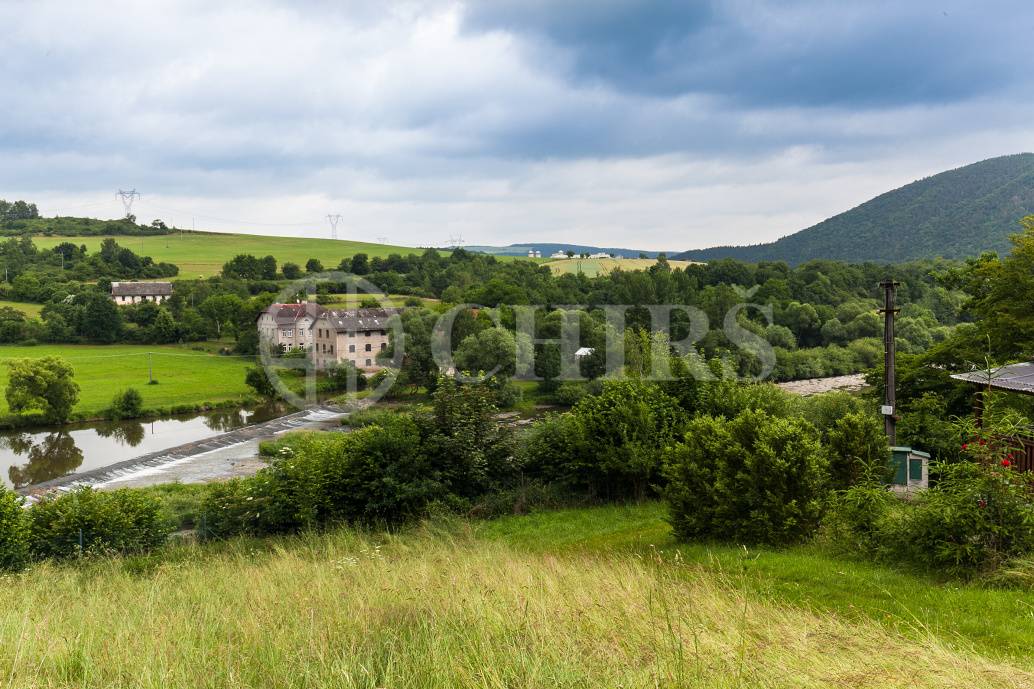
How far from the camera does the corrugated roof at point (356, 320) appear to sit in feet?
173

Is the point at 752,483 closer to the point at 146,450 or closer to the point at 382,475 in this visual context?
the point at 382,475

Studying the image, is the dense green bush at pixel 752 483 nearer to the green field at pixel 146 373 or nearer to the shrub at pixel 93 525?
the shrub at pixel 93 525

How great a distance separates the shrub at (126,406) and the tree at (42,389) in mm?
2137

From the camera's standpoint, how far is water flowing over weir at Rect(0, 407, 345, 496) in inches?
1173

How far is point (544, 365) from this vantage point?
48.6 meters

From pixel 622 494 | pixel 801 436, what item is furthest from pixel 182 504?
pixel 801 436

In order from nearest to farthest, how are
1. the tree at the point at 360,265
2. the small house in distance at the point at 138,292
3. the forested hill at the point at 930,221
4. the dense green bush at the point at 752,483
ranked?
the dense green bush at the point at 752,483 < the small house in distance at the point at 138,292 < the forested hill at the point at 930,221 < the tree at the point at 360,265

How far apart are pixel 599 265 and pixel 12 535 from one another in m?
89.7

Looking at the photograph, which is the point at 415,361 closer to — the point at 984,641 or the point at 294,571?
the point at 294,571

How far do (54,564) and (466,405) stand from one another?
8088mm

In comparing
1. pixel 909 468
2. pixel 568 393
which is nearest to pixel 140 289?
pixel 568 393

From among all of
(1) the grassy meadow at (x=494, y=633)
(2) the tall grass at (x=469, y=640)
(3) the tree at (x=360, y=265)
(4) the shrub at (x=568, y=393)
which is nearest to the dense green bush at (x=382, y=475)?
(1) the grassy meadow at (x=494, y=633)

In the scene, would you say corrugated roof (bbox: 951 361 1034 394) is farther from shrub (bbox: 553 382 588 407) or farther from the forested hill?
the forested hill

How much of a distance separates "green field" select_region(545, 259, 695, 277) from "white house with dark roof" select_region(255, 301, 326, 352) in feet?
128
